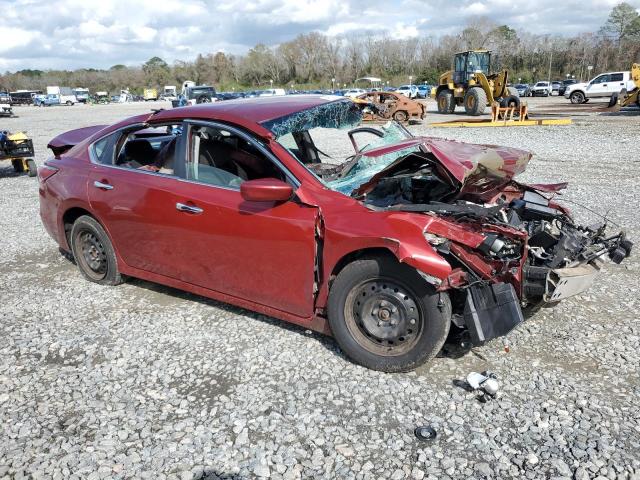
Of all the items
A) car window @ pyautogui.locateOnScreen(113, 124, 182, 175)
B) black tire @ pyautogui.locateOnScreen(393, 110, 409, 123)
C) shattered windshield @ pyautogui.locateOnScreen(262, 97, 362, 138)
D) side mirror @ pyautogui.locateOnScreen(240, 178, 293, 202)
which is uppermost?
shattered windshield @ pyautogui.locateOnScreen(262, 97, 362, 138)

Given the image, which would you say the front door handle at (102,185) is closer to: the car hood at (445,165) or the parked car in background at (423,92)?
the car hood at (445,165)

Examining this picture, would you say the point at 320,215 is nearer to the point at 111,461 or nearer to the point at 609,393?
the point at 111,461

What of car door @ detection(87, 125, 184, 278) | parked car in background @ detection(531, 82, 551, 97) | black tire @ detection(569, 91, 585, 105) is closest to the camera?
car door @ detection(87, 125, 184, 278)

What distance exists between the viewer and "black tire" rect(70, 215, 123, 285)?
15.6ft

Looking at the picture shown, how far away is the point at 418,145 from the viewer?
11.9 feet

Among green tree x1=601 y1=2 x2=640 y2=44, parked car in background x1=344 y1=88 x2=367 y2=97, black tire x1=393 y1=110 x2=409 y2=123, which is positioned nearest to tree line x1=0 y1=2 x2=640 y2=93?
green tree x1=601 y1=2 x2=640 y2=44

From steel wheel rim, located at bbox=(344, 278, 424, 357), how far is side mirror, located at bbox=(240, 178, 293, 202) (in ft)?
2.55

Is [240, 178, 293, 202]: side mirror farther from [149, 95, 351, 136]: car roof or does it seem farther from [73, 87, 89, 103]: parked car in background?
[73, 87, 89, 103]: parked car in background

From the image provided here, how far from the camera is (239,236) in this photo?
370 centimetres

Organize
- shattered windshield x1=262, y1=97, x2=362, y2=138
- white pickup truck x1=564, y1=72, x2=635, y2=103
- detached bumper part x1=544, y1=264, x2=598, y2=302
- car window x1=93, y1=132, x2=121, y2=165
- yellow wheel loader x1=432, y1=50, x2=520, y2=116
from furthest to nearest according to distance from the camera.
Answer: white pickup truck x1=564, y1=72, x2=635, y2=103 < yellow wheel loader x1=432, y1=50, x2=520, y2=116 < car window x1=93, y1=132, x2=121, y2=165 < shattered windshield x1=262, y1=97, x2=362, y2=138 < detached bumper part x1=544, y1=264, x2=598, y2=302

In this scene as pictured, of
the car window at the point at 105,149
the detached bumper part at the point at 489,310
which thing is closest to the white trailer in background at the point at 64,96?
the car window at the point at 105,149

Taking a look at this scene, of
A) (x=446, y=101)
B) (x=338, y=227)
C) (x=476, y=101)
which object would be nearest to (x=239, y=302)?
(x=338, y=227)

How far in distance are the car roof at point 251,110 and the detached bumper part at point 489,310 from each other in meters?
1.84

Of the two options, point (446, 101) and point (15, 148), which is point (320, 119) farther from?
point (446, 101)
